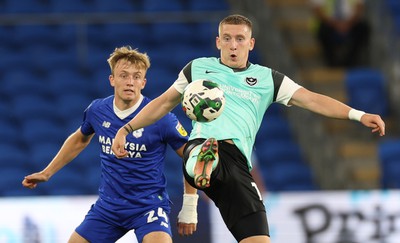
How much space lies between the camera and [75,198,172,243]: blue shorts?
6914mm

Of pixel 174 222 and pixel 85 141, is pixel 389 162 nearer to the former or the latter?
pixel 174 222

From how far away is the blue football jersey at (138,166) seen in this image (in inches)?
275

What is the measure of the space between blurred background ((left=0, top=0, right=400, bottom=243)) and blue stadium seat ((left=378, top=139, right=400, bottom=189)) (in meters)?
0.01

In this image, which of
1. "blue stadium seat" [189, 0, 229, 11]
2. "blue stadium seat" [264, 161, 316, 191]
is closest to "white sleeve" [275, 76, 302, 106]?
"blue stadium seat" [264, 161, 316, 191]

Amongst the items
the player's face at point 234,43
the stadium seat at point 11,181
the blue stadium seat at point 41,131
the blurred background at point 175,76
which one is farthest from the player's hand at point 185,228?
the blue stadium seat at point 41,131

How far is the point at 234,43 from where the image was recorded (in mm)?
6402

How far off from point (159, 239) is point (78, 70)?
6.52 metres

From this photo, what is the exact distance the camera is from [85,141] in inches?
290

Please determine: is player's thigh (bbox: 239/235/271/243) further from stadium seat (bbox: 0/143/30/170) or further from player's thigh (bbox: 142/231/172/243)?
stadium seat (bbox: 0/143/30/170)

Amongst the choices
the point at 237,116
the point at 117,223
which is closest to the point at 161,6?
the point at 117,223

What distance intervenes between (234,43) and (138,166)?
1096 mm

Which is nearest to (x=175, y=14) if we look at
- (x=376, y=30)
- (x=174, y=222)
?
(x=376, y=30)

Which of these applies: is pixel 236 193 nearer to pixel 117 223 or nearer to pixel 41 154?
pixel 117 223

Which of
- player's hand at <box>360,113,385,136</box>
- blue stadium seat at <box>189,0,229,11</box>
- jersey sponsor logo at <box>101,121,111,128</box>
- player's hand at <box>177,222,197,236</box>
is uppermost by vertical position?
blue stadium seat at <box>189,0,229,11</box>
